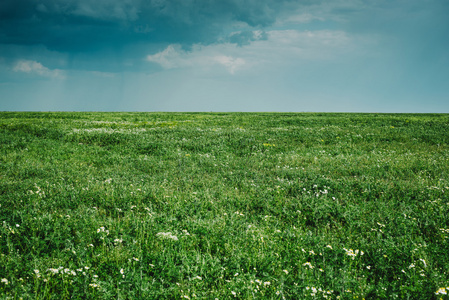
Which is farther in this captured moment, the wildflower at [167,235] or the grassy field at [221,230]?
the wildflower at [167,235]

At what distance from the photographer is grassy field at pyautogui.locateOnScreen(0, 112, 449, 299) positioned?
3.79 metres

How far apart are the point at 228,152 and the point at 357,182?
21.3ft

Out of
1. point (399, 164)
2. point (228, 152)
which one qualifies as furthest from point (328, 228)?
point (228, 152)

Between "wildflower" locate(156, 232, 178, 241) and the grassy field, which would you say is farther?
"wildflower" locate(156, 232, 178, 241)

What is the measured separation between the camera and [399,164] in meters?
10.6

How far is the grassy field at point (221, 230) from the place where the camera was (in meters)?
3.79

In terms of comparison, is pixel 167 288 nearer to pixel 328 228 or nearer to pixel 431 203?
pixel 328 228

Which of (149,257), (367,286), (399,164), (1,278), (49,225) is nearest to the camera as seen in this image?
(1,278)

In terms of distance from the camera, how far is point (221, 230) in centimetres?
515

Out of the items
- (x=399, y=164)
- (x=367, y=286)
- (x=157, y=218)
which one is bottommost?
(x=367, y=286)

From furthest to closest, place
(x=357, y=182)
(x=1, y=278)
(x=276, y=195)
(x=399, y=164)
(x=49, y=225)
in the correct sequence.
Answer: (x=399, y=164) < (x=357, y=182) < (x=276, y=195) < (x=49, y=225) < (x=1, y=278)

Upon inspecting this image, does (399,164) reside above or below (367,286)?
above

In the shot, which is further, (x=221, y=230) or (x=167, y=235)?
(x=221, y=230)

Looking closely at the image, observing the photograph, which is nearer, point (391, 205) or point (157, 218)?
point (157, 218)
